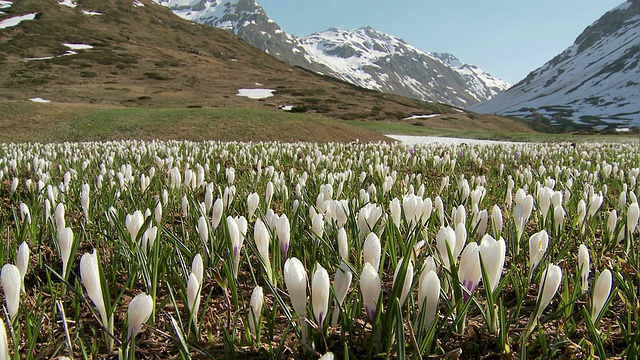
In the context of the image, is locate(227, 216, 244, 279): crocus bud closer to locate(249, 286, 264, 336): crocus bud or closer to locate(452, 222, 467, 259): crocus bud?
locate(249, 286, 264, 336): crocus bud

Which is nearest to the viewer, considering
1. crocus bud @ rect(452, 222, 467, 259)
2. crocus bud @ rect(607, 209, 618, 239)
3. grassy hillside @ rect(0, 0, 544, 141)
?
crocus bud @ rect(452, 222, 467, 259)

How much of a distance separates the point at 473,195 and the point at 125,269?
2188mm

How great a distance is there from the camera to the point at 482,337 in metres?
1.48

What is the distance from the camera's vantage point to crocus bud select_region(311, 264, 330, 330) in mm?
1219

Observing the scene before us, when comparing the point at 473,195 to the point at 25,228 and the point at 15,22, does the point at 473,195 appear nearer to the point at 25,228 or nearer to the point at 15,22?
the point at 25,228

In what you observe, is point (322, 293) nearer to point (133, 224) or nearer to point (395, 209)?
point (395, 209)

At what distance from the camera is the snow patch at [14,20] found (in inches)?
3036

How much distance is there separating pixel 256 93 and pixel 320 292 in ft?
204

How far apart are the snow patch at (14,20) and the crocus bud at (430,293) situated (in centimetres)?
9695

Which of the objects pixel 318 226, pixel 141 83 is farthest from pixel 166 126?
pixel 141 83

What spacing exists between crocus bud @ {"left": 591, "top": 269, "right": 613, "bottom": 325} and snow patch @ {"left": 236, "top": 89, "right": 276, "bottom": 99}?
58817mm

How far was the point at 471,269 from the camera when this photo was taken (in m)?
1.38

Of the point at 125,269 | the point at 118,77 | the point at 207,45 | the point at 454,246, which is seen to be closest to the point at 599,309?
the point at 454,246

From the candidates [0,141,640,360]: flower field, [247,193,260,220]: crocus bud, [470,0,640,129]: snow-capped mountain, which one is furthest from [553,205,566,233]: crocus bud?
[470,0,640,129]: snow-capped mountain
